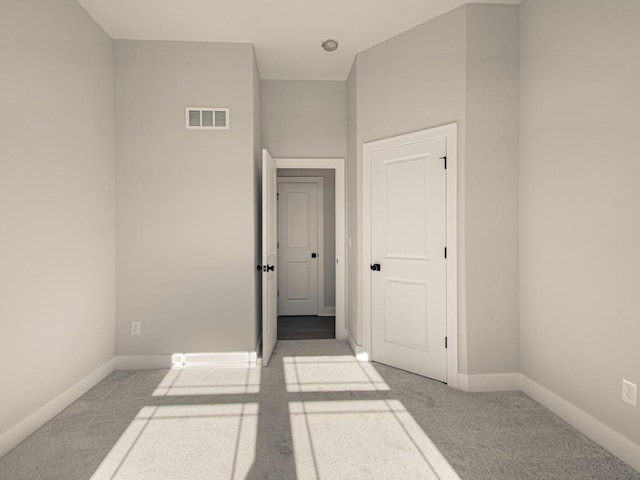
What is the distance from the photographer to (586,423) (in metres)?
2.28

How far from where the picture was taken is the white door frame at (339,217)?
168 inches

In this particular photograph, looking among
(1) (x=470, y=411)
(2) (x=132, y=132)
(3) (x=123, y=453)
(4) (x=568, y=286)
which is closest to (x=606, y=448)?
(1) (x=470, y=411)

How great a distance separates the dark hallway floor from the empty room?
15.9 inches

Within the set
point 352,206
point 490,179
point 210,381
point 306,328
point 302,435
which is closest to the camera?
point 302,435

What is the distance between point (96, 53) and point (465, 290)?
11.4ft

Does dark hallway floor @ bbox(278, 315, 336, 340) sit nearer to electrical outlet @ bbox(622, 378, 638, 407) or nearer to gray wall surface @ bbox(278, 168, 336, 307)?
gray wall surface @ bbox(278, 168, 336, 307)

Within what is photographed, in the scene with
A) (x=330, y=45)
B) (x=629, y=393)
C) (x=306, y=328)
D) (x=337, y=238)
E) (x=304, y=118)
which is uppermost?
(x=330, y=45)

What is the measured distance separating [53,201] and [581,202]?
335 centimetres

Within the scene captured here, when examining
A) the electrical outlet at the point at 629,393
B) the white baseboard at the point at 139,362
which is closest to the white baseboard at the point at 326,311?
the white baseboard at the point at 139,362

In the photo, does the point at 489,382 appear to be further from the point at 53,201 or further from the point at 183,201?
the point at 53,201

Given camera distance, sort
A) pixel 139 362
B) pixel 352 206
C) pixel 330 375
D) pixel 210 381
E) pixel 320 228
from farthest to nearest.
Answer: pixel 320 228
pixel 352 206
pixel 139 362
pixel 330 375
pixel 210 381

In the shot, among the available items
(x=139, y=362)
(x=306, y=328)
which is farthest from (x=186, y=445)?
(x=306, y=328)

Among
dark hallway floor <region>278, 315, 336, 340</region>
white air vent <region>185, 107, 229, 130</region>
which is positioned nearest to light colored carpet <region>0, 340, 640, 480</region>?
dark hallway floor <region>278, 315, 336, 340</region>

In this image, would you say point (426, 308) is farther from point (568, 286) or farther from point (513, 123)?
point (513, 123)
